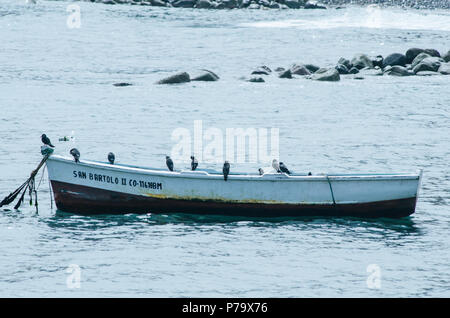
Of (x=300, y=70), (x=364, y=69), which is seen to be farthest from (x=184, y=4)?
(x=300, y=70)

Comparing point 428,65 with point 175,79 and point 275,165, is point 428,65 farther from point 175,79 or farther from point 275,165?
point 275,165

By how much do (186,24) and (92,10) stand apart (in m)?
18.2

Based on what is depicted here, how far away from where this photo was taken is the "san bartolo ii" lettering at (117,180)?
3238cm

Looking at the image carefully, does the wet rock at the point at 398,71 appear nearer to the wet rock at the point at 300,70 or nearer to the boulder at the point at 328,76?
the boulder at the point at 328,76

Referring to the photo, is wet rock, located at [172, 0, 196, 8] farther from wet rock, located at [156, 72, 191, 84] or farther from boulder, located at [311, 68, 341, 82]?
wet rock, located at [156, 72, 191, 84]

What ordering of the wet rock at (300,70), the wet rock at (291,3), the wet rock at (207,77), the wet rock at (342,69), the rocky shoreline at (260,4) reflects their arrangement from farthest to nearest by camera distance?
the wet rock at (291,3) < the rocky shoreline at (260,4) < the wet rock at (342,69) < the wet rock at (300,70) < the wet rock at (207,77)

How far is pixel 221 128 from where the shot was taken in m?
51.2

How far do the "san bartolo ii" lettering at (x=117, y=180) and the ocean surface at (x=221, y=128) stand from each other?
4.18 ft

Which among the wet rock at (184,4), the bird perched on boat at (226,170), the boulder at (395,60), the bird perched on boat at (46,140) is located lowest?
the boulder at (395,60)

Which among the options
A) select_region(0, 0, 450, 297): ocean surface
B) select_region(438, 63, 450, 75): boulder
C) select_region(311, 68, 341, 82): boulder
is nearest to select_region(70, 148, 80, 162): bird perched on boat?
select_region(0, 0, 450, 297): ocean surface

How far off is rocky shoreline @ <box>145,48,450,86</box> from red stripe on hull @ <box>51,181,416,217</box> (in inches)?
1396

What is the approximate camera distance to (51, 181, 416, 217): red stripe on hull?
32.3 metres

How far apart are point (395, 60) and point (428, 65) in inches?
121

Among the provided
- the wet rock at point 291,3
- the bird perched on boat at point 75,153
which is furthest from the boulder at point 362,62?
the wet rock at point 291,3
